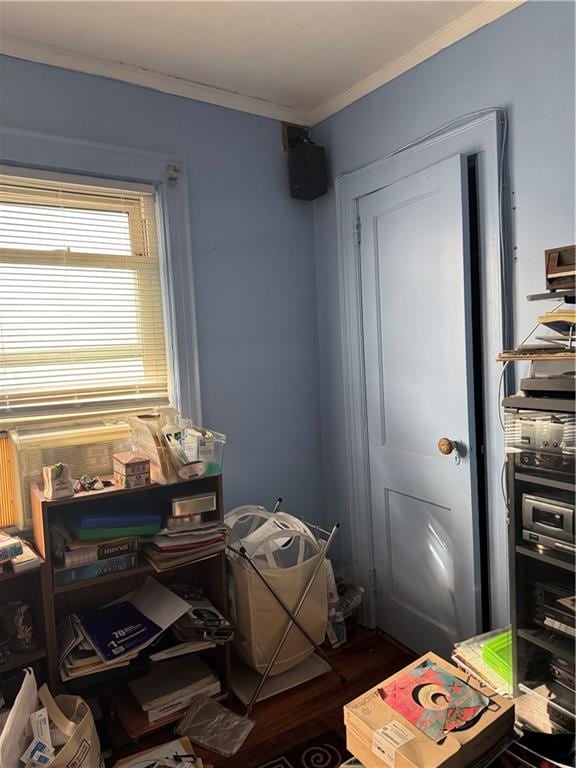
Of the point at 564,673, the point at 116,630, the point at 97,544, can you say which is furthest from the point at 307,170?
the point at 564,673

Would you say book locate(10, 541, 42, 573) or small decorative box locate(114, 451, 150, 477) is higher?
small decorative box locate(114, 451, 150, 477)

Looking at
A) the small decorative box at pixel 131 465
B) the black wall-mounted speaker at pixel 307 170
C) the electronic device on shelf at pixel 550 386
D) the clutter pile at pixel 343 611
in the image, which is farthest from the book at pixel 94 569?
the black wall-mounted speaker at pixel 307 170

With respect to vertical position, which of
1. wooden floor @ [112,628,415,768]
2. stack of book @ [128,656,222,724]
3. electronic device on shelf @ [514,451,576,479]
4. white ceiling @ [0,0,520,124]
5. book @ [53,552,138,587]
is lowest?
wooden floor @ [112,628,415,768]

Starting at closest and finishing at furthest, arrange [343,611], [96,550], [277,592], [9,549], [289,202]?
[9,549], [96,550], [277,592], [343,611], [289,202]

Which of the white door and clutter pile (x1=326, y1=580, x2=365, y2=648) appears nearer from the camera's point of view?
the white door

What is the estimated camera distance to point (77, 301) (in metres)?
2.30

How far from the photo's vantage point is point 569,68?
5.95 ft

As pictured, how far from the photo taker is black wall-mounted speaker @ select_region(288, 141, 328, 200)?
2760 millimetres

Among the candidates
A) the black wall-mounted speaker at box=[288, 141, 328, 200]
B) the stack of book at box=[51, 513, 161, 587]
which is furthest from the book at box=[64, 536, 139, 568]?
the black wall-mounted speaker at box=[288, 141, 328, 200]

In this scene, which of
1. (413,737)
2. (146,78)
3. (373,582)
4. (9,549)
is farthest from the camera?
(373,582)

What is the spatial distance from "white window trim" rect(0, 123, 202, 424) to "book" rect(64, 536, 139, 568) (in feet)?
2.19

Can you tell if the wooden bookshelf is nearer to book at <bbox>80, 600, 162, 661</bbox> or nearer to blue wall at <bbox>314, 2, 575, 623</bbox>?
book at <bbox>80, 600, 162, 661</bbox>

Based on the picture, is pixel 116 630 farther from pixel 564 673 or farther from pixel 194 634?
pixel 564 673

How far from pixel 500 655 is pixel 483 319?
118 centimetres
